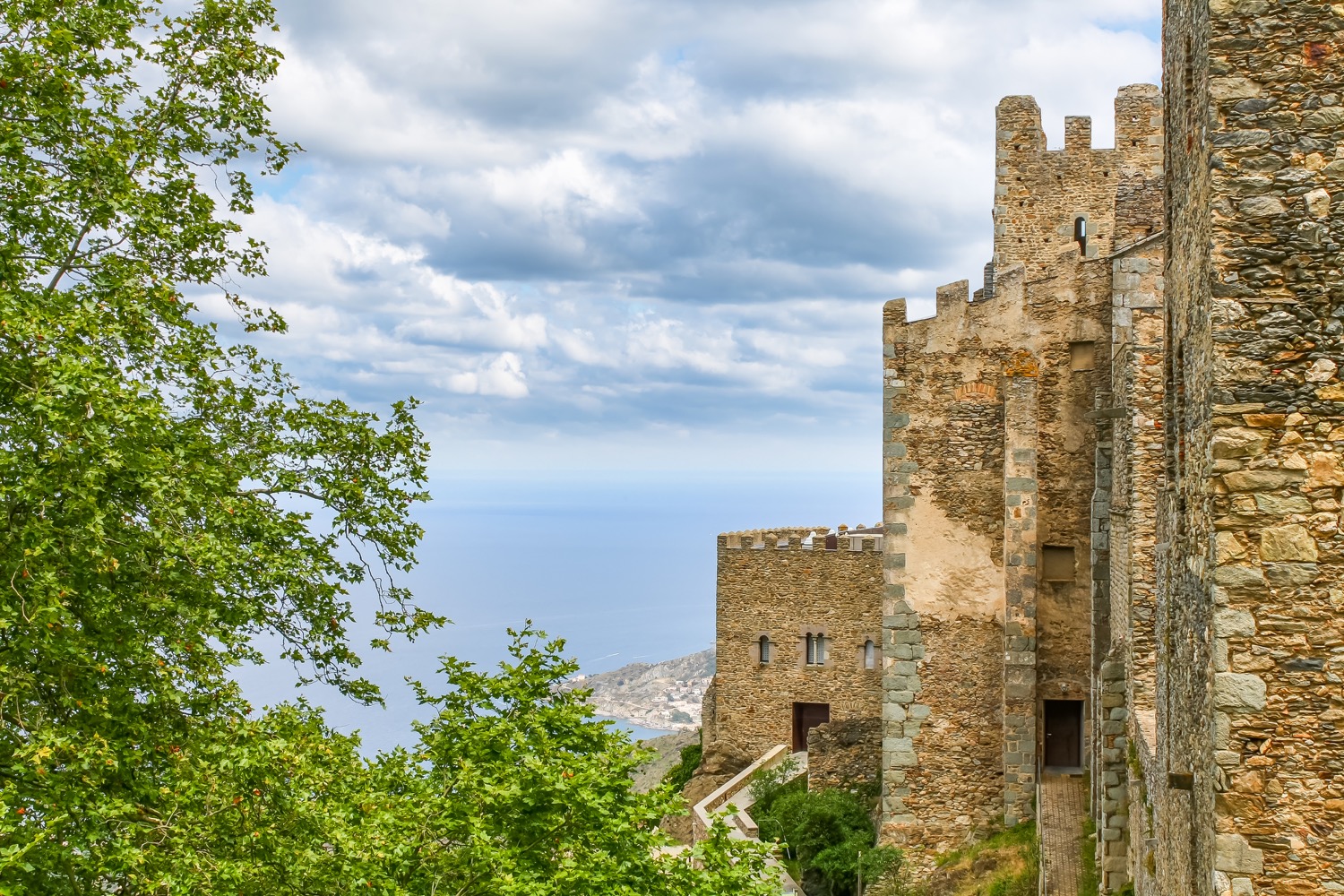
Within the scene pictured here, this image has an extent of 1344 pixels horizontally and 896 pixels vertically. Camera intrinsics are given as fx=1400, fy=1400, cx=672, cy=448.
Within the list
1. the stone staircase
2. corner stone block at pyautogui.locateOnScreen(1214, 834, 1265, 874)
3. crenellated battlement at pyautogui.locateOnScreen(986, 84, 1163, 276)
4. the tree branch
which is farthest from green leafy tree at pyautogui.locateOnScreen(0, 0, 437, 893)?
crenellated battlement at pyautogui.locateOnScreen(986, 84, 1163, 276)

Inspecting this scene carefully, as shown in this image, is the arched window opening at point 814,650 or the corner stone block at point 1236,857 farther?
the arched window opening at point 814,650

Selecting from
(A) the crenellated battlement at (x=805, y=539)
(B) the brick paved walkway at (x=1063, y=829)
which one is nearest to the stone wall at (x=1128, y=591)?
(B) the brick paved walkway at (x=1063, y=829)

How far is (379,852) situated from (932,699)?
12.2 meters

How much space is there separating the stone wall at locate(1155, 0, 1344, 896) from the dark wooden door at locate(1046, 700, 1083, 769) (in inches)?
513

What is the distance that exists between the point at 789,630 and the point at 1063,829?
16062mm

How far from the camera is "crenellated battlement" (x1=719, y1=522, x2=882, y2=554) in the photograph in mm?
33375

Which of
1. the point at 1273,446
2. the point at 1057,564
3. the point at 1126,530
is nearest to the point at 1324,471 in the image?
the point at 1273,446

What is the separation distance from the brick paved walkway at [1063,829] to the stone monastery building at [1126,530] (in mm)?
491

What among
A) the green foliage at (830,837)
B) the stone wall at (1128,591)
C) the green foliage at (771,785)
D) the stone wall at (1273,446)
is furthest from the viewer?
the green foliage at (771,785)

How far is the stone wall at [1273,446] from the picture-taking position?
700cm

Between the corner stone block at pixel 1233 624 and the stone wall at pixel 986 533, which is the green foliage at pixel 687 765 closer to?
the stone wall at pixel 986 533

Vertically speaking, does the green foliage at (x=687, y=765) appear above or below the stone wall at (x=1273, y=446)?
below

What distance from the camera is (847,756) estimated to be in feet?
A: 79.6

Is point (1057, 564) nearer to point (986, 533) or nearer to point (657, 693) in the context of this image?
point (986, 533)
